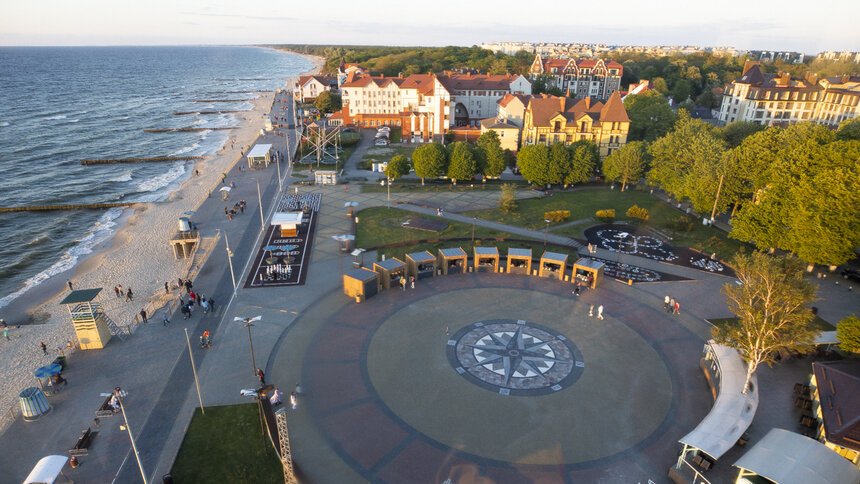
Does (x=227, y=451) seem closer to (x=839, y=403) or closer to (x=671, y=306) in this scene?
(x=839, y=403)

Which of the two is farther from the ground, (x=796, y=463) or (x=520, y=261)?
(x=796, y=463)

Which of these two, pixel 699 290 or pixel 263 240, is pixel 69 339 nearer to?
pixel 263 240

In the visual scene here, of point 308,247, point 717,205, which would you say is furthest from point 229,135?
point 717,205

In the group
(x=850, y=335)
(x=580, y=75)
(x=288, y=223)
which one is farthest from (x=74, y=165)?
(x=580, y=75)

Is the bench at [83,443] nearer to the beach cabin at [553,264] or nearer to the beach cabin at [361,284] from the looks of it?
the beach cabin at [361,284]

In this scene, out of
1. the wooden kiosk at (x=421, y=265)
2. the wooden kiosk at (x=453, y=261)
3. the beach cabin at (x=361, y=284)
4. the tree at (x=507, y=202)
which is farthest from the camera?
the tree at (x=507, y=202)

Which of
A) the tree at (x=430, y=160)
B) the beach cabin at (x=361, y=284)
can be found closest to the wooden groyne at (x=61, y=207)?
the tree at (x=430, y=160)

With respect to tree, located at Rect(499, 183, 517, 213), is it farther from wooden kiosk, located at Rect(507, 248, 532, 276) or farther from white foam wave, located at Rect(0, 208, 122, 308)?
white foam wave, located at Rect(0, 208, 122, 308)
